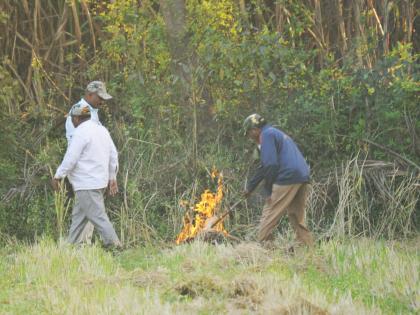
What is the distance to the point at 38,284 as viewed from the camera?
30.1 feet

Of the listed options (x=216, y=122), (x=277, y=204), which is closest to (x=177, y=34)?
(x=216, y=122)

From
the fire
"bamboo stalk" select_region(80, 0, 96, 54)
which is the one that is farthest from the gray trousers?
"bamboo stalk" select_region(80, 0, 96, 54)

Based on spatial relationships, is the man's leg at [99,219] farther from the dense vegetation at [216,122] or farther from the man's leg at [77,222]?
the dense vegetation at [216,122]

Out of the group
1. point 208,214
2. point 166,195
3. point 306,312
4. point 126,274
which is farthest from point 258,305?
point 166,195

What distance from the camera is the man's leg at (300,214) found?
39.7 ft

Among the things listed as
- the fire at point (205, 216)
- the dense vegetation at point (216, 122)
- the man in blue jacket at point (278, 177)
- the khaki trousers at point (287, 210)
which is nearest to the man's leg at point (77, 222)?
the fire at point (205, 216)

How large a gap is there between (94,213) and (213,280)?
3.04m

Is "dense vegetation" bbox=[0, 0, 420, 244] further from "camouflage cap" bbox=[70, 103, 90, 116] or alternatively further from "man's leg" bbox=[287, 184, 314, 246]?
"camouflage cap" bbox=[70, 103, 90, 116]

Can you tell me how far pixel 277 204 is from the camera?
11914 millimetres

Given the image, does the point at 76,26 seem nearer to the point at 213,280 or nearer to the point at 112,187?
the point at 112,187

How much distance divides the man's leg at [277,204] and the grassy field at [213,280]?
60cm

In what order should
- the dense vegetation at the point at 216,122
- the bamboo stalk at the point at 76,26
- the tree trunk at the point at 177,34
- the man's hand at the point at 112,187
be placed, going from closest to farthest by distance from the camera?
the man's hand at the point at 112,187, the dense vegetation at the point at 216,122, the tree trunk at the point at 177,34, the bamboo stalk at the point at 76,26

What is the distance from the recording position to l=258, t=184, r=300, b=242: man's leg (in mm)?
11875

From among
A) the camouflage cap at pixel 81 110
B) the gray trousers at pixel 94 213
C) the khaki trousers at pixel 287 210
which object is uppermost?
the camouflage cap at pixel 81 110
